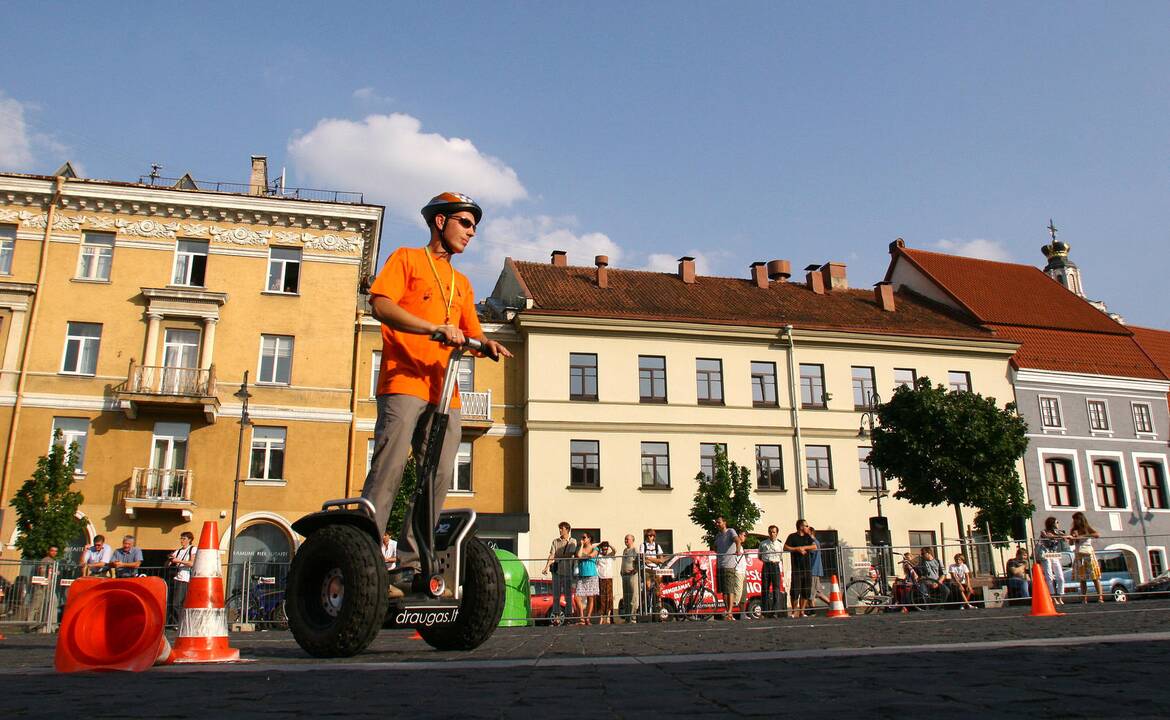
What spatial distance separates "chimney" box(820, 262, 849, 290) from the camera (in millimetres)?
41875

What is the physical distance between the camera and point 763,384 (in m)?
34.8

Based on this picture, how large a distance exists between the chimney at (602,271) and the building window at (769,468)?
9287 mm

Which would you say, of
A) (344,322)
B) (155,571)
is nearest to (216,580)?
(155,571)

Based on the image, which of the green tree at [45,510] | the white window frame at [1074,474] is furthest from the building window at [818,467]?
the green tree at [45,510]

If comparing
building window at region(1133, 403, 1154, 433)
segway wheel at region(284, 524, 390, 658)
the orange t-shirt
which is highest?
building window at region(1133, 403, 1154, 433)

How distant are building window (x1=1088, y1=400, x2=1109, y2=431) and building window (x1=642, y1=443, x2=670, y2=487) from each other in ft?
63.6

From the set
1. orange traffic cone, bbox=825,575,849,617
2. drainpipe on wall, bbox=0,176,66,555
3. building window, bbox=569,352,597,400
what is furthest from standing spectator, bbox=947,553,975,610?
drainpipe on wall, bbox=0,176,66,555

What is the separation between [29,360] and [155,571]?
14730 millimetres

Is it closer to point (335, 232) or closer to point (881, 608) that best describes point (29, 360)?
point (335, 232)

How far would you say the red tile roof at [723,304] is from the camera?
3478cm

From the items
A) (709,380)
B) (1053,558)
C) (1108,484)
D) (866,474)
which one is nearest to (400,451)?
(1053,558)

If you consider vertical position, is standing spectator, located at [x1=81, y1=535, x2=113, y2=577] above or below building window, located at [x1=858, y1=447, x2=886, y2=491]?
below

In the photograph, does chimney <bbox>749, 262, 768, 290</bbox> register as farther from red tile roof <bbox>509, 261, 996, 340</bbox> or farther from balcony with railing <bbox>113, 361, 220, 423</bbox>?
balcony with railing <bbox>113, 361, 220, 423</bbox>

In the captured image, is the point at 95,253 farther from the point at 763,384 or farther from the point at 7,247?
the point at 763,384
